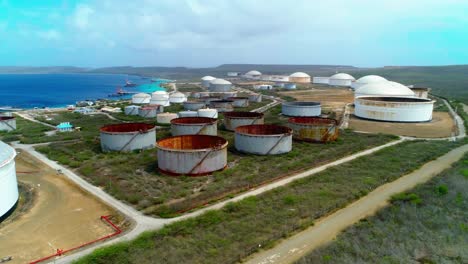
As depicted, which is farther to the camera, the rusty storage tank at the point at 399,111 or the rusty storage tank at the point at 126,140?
the rusty storage tank at the point at 399,111

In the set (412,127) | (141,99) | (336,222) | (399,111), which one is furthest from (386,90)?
(336,222)

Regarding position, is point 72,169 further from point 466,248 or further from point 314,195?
point 466,248

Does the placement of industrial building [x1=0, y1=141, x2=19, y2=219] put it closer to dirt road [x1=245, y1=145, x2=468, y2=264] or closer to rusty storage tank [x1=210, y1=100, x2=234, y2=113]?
dirt road [x1=245, y1=145, x2=468, y2=264]

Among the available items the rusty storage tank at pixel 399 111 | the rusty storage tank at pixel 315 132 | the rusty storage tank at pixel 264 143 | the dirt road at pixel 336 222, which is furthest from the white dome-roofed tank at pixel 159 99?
the dirt road at pixel 336 222

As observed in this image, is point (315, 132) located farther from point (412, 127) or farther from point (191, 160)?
point (412, 127)

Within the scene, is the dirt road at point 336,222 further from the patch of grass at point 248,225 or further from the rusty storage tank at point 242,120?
the rusty storage tank at point 242,120

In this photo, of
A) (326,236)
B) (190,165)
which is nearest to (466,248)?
(326,236)

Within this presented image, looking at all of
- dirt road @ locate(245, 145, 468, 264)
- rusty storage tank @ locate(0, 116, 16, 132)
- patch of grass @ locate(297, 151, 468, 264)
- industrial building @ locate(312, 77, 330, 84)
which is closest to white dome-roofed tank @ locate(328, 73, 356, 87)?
industrial building @ locate(312, 77, 330, 84)
